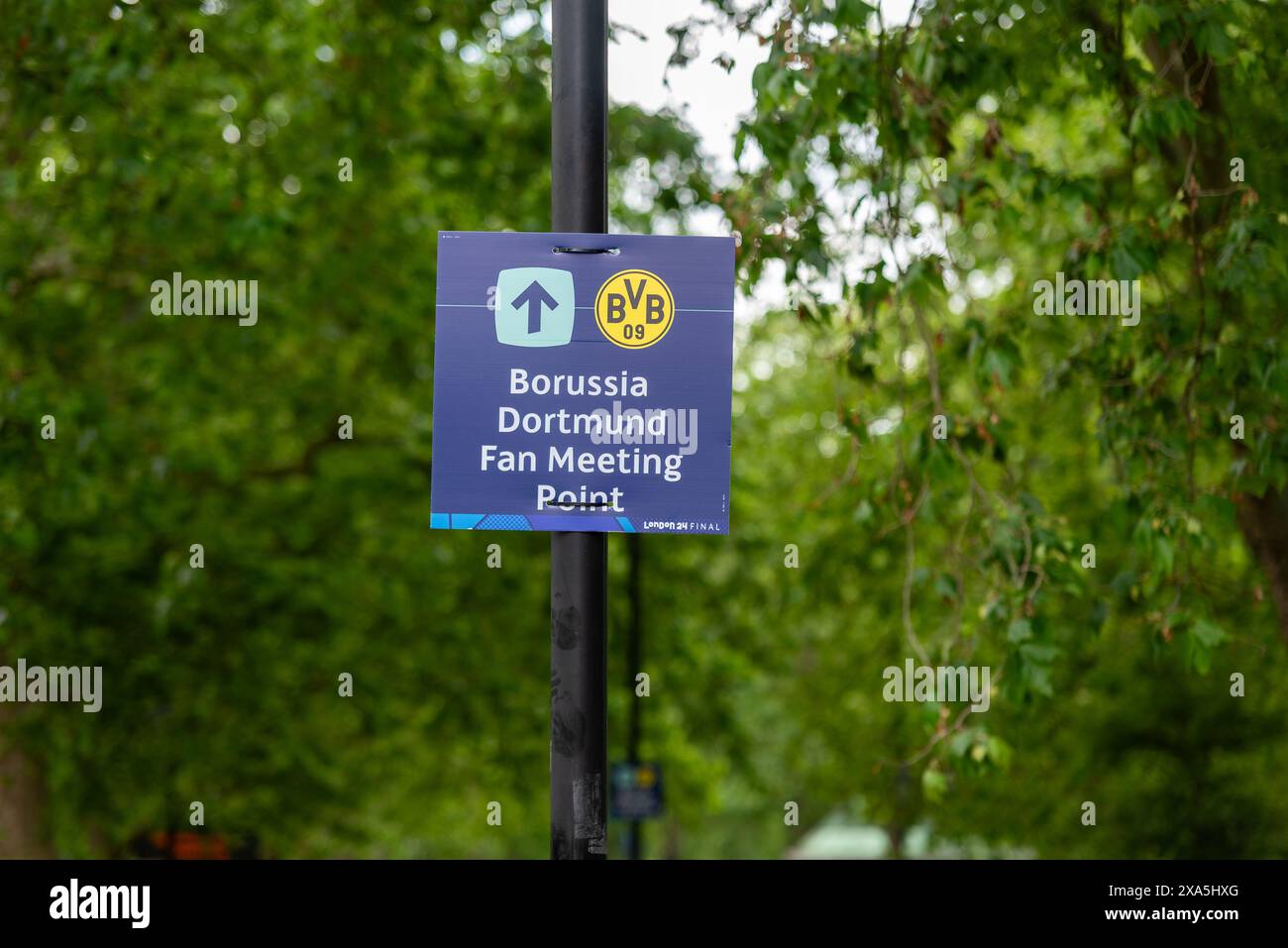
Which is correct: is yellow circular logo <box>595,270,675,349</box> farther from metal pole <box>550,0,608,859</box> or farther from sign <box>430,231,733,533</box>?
metal pole <box>550,0,608,859</box>

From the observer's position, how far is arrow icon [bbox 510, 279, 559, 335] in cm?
355

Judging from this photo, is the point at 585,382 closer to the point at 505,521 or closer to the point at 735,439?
the point at 505,521

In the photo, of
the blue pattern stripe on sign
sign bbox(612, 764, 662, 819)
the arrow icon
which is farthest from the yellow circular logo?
sign bbox(612, 764, 662, 819)

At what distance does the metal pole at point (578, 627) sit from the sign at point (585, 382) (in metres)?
0.11

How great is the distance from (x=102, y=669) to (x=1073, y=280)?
8.65m

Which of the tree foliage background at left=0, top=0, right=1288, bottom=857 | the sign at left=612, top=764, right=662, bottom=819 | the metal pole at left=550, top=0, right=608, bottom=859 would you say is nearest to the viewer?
the metal pole at left=550, top=0, right=608, bottom=859

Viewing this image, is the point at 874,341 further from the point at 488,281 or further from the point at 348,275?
the point at 348,275

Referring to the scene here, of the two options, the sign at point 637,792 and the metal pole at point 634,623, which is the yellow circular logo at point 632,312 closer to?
the metal pole at point 634,623

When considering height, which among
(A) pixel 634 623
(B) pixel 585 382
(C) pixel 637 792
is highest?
(B) pixel 585 382

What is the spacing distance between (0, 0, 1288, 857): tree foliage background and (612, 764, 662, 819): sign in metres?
0.70

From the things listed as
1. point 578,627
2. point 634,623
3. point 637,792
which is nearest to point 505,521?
point 578,627

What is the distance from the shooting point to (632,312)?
140 inches

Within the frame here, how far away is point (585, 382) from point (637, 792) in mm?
12409
